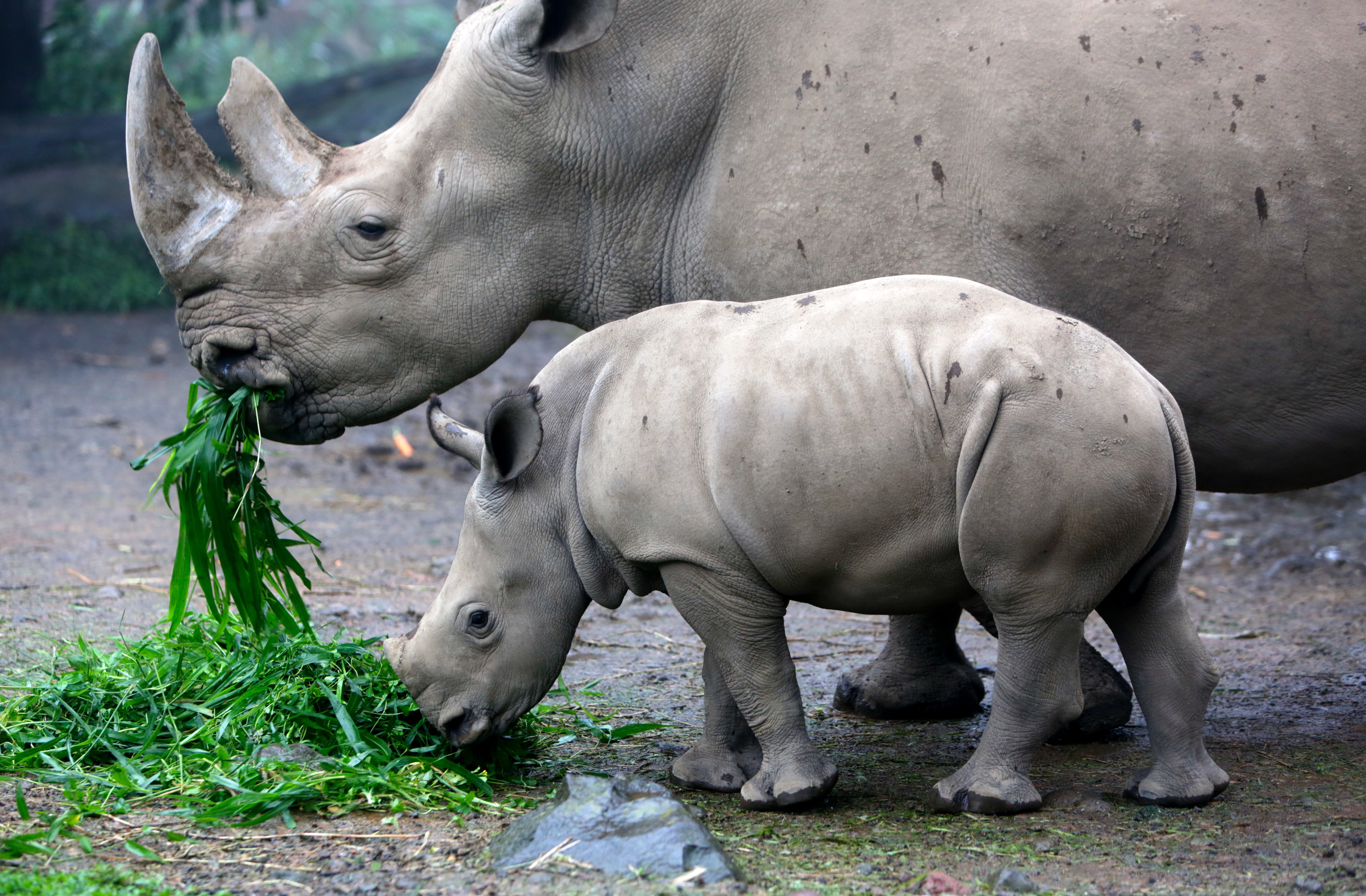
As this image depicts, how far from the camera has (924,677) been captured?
16.1ft

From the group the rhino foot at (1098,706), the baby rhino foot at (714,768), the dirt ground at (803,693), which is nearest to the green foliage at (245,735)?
the dirt ground at (803,693)

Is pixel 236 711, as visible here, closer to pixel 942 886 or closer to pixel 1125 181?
pixel 942 886

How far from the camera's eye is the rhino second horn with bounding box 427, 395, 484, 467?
13.1 ft

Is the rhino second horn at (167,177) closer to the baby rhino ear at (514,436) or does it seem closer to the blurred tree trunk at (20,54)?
the baby rhino ear at (514,436)

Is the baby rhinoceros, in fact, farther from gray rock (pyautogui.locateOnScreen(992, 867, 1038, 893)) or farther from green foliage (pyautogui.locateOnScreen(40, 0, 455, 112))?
green foliage (pyautogui.locateOnScreen(40, 0, 455, 112))

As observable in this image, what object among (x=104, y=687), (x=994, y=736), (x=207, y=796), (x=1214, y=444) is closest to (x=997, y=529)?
(x=994, y=736)

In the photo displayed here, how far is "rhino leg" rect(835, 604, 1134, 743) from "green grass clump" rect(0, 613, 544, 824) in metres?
1.06

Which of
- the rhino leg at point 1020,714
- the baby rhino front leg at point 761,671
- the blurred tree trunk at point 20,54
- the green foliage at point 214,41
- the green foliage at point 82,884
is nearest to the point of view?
the green foliage at point 82,884

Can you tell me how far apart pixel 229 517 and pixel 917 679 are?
88.0 inches

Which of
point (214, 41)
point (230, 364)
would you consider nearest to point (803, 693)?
point (230, 364)

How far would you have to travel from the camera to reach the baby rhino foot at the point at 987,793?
3.68 metres

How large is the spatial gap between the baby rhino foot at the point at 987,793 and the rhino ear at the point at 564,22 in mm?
2331

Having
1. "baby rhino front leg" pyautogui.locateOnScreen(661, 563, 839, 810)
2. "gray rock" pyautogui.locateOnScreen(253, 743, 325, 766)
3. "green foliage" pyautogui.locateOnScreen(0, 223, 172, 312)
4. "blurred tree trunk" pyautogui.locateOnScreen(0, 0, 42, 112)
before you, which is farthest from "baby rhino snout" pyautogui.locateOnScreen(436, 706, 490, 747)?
"blurred tree trunk" pyautogui.locateOnScreen(0, 0, 42, 112)

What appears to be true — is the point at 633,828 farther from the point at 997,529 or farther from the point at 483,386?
the point at 483,386
